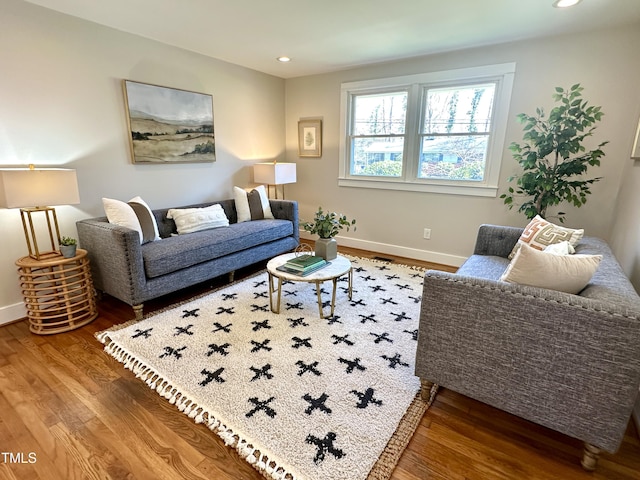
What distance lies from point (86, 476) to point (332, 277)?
65.5 inches

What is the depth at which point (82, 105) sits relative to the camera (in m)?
2.75

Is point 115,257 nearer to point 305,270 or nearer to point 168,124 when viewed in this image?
point 305,270

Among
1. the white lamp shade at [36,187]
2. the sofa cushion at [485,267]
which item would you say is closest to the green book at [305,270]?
the sofa cushion at [485,267]

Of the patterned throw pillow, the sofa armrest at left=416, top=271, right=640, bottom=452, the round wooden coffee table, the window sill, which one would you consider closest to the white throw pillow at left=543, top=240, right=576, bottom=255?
the patterned throw pillow

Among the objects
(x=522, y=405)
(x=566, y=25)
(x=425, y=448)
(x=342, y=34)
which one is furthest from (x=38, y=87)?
(x=566, y=25)

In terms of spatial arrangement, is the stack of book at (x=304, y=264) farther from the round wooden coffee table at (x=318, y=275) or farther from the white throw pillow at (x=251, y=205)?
the white throw pillow at (x=251, y=205)

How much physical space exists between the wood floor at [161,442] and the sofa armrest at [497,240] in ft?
4.43

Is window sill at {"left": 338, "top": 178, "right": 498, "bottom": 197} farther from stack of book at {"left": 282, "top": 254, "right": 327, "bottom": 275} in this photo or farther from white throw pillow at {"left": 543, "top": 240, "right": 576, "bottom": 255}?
stack of book at {"left": 282, "top": 254, "right": 327, "bottom": 275}

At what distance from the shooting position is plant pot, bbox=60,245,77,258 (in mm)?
2375

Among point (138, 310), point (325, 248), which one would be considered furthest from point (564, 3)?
point (138, 310)

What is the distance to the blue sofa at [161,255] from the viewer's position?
7.90 feet

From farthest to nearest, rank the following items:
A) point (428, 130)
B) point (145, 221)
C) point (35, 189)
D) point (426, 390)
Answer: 1. point (428, 130)
2. point (145, 221)
3. point (35, 189)
4. point (426, 390)

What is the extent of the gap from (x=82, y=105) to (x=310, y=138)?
269 centimetres

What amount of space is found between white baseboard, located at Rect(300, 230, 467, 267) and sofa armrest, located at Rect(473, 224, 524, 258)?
1.05 metres
